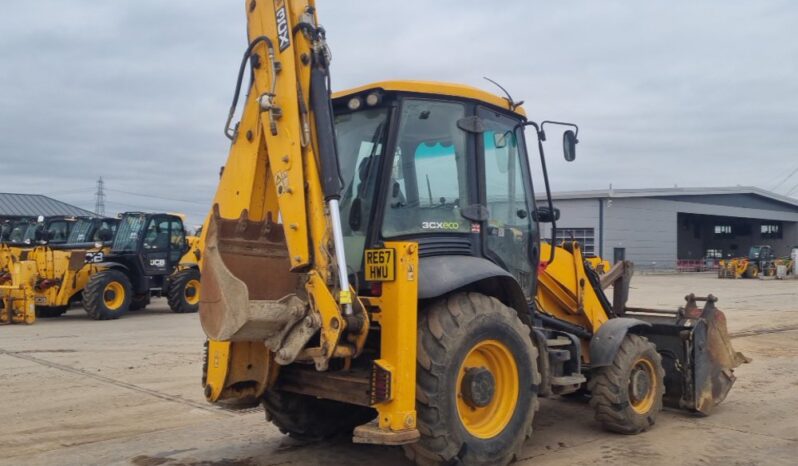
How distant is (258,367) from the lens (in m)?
5.29

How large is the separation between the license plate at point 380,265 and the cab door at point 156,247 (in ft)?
51.1

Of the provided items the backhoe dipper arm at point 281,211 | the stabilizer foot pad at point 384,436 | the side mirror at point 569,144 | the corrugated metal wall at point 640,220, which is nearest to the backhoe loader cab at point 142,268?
the backhoe dipper arm at point 281,211

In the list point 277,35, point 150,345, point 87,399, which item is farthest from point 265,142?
point 150,345

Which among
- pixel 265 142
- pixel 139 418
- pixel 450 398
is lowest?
pixel 139 418

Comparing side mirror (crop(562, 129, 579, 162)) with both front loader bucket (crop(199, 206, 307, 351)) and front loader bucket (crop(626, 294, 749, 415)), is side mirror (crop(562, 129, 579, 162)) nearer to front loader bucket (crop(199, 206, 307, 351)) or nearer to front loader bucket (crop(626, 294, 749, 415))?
front loader bucket (crop(626, 294, 749, 415))

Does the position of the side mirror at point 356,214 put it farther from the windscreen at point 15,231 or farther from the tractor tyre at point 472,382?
the windscreen at point 15,231

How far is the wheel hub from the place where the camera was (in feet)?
16.5

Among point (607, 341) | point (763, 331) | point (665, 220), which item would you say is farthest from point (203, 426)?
point (665, 220)

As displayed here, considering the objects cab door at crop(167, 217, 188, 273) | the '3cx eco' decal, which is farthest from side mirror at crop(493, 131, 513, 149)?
cab door at crop(167, 217, 188, 273)

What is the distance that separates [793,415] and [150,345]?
999cm

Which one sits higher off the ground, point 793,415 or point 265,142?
point 265,142

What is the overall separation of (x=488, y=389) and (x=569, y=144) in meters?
2.34

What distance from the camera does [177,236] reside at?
20.1 meters

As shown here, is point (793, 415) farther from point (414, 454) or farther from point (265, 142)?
point (265, 142)
